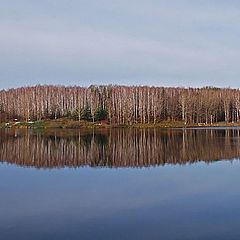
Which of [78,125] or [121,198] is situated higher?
[78,125]

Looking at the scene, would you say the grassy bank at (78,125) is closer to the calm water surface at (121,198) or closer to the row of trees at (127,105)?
the row of trees at (127,105)

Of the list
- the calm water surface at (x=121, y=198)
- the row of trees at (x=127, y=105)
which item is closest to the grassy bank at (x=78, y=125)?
the row of trees at (x=127, y=105)

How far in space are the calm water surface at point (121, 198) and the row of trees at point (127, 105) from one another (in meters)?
51.7

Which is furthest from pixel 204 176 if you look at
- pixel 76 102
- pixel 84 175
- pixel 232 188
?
pixel 76 102

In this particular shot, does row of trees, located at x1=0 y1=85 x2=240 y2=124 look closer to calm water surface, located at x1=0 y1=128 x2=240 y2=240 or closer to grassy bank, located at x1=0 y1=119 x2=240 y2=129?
grassy bank, located at x1=0 y1=119 x2=240 y2=129

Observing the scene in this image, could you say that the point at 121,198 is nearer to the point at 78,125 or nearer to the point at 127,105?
the point at 78,125

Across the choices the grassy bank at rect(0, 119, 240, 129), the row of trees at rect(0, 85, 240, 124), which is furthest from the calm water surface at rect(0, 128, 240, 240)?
the row of trees at rect(0, 85, 240, 124)

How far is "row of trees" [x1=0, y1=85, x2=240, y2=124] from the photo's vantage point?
244 feet

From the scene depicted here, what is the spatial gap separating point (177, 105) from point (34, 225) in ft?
230

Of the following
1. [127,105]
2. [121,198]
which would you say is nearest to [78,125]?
[127,105]

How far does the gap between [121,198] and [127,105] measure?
62705mm

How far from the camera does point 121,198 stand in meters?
11.9

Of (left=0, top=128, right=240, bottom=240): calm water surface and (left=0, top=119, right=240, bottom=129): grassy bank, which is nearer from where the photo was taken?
(left=0, top=128, right=240, bottom=240): calm water surface

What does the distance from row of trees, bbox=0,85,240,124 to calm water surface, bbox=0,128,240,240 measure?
51.7 meters
